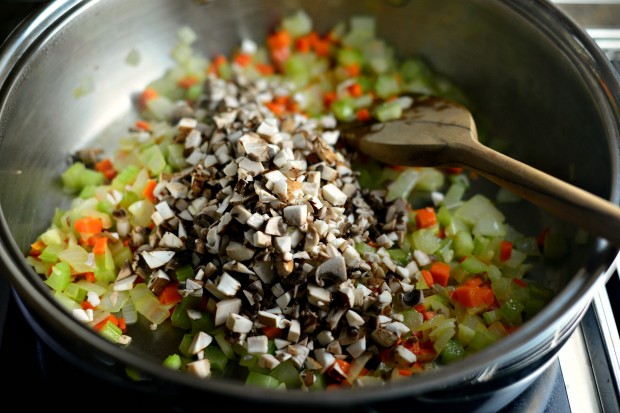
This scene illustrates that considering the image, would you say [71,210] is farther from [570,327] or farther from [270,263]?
[570,327]

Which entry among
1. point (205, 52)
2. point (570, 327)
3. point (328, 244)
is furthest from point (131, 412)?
point (205, 52)

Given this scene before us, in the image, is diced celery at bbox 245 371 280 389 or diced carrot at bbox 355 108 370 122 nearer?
diced celery at bbox 245 371 280 389

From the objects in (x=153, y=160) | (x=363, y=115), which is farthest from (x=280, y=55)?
(x=153, y=160)

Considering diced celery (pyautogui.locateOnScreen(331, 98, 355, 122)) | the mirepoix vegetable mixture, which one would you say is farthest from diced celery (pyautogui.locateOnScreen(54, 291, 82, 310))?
diced celery (pyautogui.locateOnScreen(331, 98, 355, 122))

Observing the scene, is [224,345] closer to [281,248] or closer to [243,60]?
[281,248]

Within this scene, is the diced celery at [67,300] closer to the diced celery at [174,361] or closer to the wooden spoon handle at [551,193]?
the diced celery at [174,361]

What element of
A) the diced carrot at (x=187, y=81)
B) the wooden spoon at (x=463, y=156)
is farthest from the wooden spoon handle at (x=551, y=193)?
the diced carrot at (x=187, y=81)

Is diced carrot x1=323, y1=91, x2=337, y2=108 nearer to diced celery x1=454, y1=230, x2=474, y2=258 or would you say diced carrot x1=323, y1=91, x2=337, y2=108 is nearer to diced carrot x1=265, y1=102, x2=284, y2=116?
diced carrot x1=265, y1=102, x2=284, y2=116
